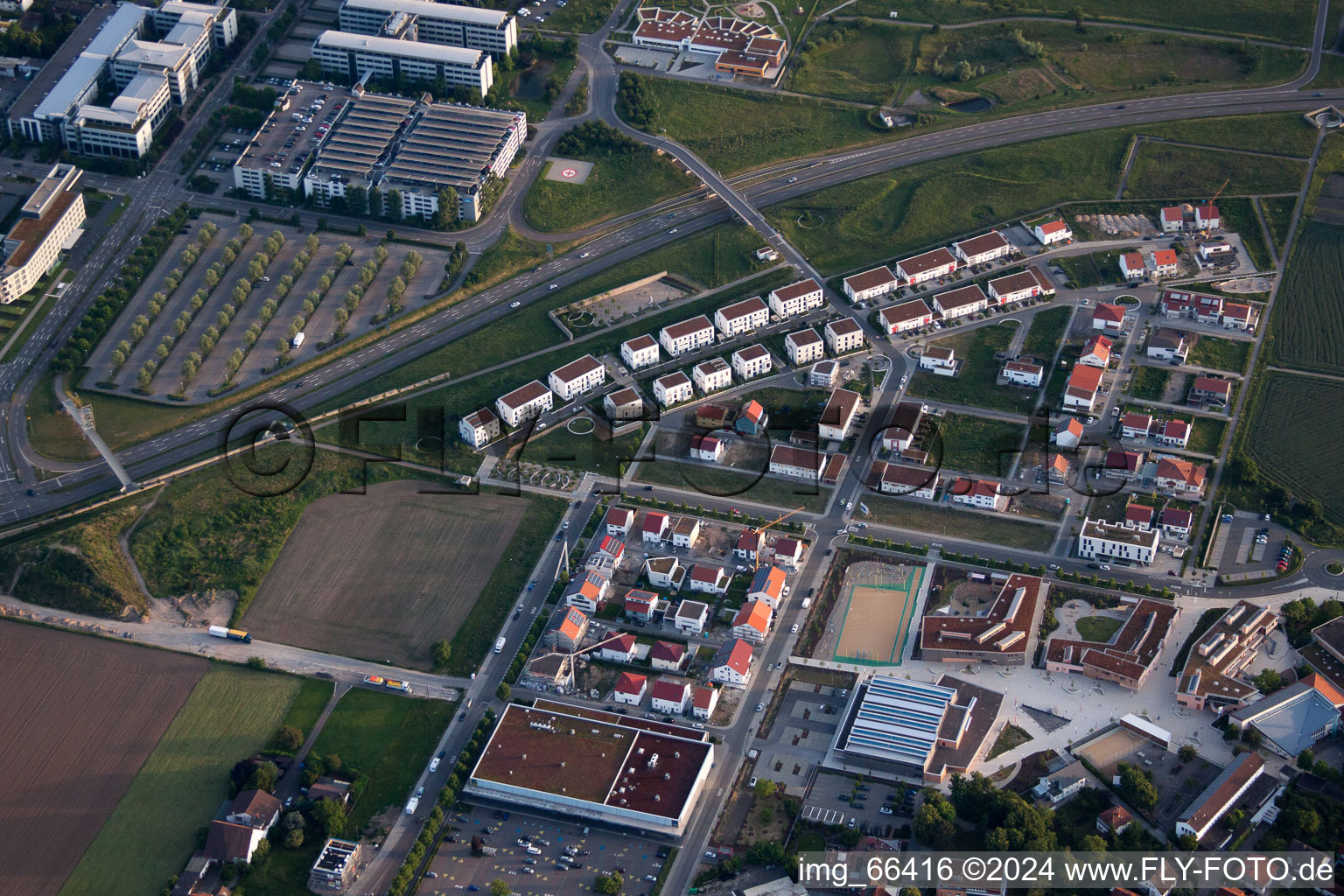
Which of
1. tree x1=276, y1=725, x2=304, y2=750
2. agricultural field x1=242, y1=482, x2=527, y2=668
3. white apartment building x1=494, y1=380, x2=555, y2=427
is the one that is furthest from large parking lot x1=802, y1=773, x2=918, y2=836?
white apartment building x1=494, y1=380, x2=555, y2=427

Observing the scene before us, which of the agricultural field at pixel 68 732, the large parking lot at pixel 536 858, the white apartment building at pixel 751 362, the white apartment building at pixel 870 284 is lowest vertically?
the agricultural field at pixel 68 732

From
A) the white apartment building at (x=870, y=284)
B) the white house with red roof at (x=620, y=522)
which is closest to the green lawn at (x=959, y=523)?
the white house with red roof at (x=620, y=522)

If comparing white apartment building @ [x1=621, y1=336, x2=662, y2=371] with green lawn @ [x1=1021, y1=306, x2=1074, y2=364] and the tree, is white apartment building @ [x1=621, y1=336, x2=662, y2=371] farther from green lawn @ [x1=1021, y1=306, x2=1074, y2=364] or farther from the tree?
the tree

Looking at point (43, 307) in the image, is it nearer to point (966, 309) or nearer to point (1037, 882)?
point (966, 309)

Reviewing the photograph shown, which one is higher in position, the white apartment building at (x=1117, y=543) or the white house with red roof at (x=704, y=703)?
the white apartment building at (x=1117, y=543)

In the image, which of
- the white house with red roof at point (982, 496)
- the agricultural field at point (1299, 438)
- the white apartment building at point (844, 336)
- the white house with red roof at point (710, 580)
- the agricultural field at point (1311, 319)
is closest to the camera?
the white house with red roof at point (710, 580)

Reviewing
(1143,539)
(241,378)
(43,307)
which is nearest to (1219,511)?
(1143,539)

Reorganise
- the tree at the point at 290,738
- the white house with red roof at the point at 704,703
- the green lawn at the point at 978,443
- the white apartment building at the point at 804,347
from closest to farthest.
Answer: the tree at the point at 290,738, the white house with red roof at the point at 704,703, the green lawn at the point at 978,443, the white apartment building at the point at 804,347

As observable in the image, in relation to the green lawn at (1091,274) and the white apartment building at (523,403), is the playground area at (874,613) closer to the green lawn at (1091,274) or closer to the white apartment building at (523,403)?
the white apartment building at (523,403)
